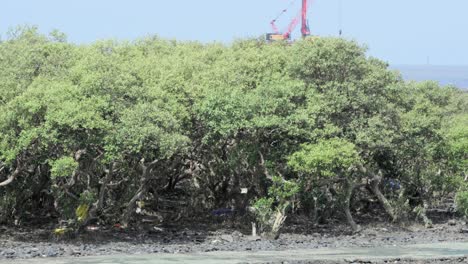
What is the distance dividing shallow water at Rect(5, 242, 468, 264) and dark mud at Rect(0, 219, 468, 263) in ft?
3.13

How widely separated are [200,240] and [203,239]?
0.24 metres

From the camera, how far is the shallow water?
24453 millimetres

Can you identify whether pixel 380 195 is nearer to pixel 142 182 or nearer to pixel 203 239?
pixel 203 239

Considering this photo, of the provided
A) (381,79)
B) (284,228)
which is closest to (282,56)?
(381,79)

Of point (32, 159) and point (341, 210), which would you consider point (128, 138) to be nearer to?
point (32, 159)

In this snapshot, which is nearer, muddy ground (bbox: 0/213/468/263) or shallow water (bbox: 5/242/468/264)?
shallow water (bbox: 5/242/468/264)

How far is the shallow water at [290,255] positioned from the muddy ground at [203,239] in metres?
1.03

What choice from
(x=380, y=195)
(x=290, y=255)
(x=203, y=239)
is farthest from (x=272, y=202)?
(x=380, y=195)

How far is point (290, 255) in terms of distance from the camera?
1064 inches

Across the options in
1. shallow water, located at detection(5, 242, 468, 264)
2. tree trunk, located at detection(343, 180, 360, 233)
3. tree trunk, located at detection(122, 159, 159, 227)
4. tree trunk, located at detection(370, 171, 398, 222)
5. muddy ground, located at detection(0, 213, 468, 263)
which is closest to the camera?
→ shallow water, located at detection(5, 242, 468, 264)

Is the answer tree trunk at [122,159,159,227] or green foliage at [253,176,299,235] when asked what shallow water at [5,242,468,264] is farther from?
tree trunk at [122,159,159,227]

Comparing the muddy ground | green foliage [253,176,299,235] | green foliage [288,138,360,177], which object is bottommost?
the muddy ground

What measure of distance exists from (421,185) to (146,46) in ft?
49.1

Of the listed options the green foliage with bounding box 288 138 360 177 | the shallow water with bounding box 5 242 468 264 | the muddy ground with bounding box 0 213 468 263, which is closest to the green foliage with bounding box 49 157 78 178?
the muddy ground with bounding box 0 213 468 263
